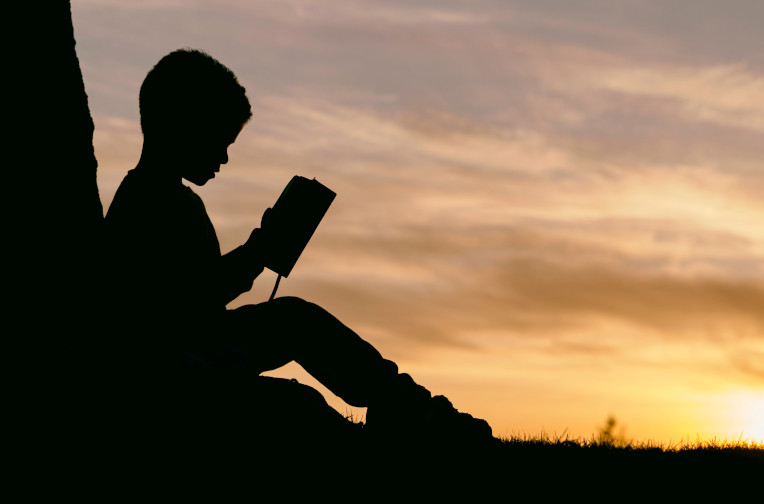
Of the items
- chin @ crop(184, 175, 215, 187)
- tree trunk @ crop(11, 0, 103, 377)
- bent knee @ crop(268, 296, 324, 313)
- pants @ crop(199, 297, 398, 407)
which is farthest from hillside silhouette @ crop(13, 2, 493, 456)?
chin @ crop(184, 175, 215, 187)

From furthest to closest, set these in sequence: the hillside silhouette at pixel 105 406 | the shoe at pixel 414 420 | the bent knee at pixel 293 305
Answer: the bent knee at pixel 293 305 → the shoe at pixel 414 420 → the hillside silhouette at pixel 105 406

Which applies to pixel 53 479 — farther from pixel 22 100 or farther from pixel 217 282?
pixel 22 100

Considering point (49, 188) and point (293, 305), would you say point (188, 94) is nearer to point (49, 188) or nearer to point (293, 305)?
A: point (49, 188)

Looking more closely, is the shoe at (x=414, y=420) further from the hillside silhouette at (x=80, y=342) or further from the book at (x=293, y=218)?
the book at (x=293, y=218)

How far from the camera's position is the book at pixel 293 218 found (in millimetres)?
4898

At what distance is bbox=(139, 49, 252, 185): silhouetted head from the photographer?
16.5 feet

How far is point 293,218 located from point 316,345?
76 centimetres

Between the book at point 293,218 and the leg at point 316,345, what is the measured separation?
27 cm

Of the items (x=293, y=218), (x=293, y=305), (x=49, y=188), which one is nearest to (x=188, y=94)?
(x=293, y=218)

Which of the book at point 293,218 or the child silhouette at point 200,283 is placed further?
the book at point 293,218

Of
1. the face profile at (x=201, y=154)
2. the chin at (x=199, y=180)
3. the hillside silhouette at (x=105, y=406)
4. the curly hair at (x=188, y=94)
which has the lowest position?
the hillside silhouette at (x=105, y=406)

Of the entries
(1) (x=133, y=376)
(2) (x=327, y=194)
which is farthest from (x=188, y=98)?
(1) (x=133, y=376)

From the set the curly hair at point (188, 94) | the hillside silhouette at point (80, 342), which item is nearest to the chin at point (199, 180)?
the curly hair at point (188, 94)

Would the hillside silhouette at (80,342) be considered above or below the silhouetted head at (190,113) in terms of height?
below
